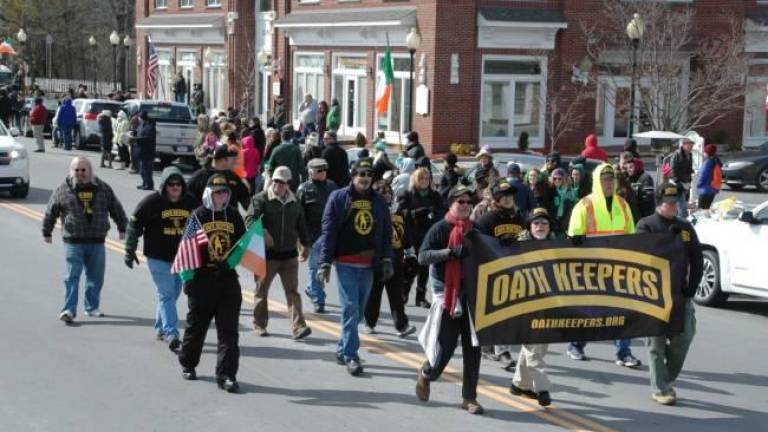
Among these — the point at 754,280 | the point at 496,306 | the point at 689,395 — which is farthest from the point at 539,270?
the point at 754,280

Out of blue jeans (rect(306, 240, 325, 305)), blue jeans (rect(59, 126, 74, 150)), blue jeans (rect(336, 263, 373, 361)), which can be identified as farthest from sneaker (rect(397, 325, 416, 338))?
blue jeans (rect(59, 126, 74, 150))

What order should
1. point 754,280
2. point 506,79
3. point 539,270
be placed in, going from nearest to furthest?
point 539,270, point 754,280, point 506,79

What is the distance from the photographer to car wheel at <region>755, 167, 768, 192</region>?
3008 cm

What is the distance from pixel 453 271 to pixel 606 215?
A: 8.28 ft

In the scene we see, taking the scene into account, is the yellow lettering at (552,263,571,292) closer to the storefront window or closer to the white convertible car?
the white convertible car

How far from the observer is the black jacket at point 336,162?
19.2 meters

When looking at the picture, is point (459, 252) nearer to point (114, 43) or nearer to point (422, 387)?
point (422, 387)

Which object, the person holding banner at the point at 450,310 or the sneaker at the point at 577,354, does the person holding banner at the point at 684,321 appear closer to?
the sneaker at the point at 577,354

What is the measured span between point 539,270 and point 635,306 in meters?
0.94

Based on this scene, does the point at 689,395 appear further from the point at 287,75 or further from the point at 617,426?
the point at 287,75

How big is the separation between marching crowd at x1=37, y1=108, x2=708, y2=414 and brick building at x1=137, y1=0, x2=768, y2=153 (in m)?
19.0

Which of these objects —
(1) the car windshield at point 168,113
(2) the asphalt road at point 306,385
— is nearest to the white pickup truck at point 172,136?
(1) the car windshield at point 168,113

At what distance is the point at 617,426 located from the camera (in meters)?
8.95

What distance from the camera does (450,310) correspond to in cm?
920
